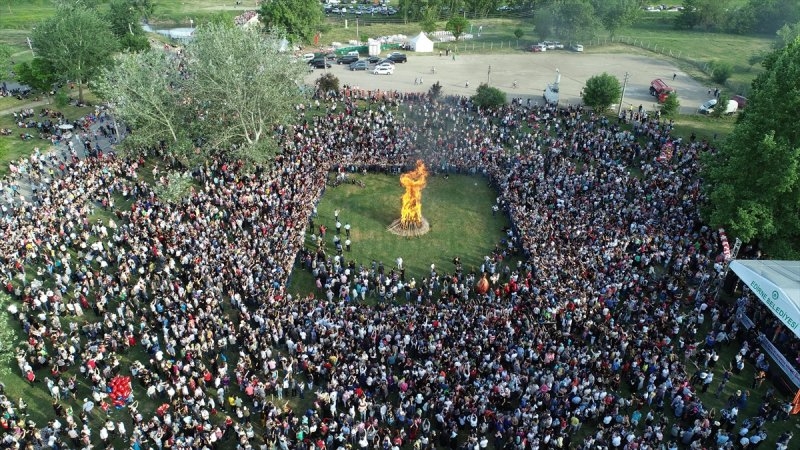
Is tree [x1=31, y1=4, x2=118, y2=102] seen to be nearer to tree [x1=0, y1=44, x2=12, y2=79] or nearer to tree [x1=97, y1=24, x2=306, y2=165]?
tree [x1=0, y1=44, x2=12, y2=79]

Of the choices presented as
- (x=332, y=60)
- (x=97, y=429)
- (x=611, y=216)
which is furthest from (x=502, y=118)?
(x=97, y=429)

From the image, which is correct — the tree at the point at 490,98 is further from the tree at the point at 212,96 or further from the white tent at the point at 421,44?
the white tent at the point at 421,44

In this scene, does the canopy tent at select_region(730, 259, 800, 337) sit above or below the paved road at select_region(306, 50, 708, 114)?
below

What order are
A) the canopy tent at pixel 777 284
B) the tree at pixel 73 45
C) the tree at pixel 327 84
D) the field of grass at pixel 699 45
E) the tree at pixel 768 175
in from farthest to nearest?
the field of grass at pixel 699 45 < the tree at pixel 73 45 < the tree at pixel 327 84 < the tree at pixel 768 175 < the canopy tent at pixel 777 284

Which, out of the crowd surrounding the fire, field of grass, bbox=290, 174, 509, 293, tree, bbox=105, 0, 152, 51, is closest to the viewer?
the crowd surrounding the fire

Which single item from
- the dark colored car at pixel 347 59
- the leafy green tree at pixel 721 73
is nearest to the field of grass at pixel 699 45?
the leafy green tree at pixel 721 73

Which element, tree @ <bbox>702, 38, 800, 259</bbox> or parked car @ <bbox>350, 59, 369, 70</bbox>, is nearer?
tree @ <bbox>702, 38, 800, 259</bbox>

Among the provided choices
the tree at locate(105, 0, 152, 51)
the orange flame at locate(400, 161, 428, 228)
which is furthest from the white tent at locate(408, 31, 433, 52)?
the orange flame at locate(400, 161, 428, 228)
